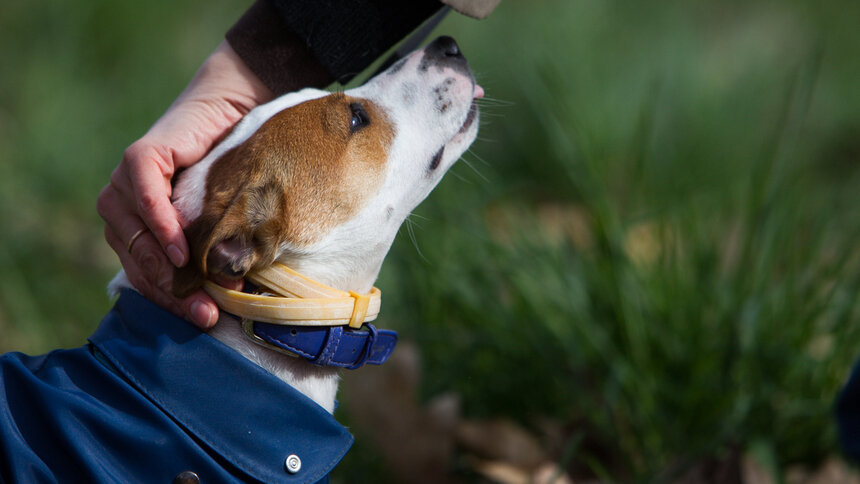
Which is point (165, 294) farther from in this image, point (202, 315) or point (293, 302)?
point (293, 302)

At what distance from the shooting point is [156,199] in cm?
168

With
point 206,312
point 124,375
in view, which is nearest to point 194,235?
point 206,312

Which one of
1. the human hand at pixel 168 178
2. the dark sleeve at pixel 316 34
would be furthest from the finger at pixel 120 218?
the dark sleeve at pixel 316 34

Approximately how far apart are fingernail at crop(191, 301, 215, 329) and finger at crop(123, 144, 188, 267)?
0.09m

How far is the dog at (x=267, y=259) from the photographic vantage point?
1.50 meters

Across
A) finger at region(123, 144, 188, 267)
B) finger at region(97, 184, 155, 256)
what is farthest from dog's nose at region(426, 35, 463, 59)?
finger at region(97, 184, 155, 256)

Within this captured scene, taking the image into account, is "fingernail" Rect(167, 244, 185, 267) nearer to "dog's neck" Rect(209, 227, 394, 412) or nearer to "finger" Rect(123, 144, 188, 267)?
"finger" Rect(123, 144, 188, 267)

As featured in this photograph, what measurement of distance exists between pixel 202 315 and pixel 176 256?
5.2 inches

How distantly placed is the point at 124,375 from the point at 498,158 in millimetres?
2591

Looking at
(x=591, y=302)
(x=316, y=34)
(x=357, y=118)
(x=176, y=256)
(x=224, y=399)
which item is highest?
(x=316, y=34)

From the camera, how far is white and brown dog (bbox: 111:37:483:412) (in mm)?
1664

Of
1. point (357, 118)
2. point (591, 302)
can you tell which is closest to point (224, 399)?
point (357, 118)

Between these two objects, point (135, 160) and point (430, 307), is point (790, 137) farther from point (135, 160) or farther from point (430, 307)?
point (135, 160)

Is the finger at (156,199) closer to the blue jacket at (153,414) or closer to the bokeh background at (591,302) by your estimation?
the blue jacket at (153,414)
